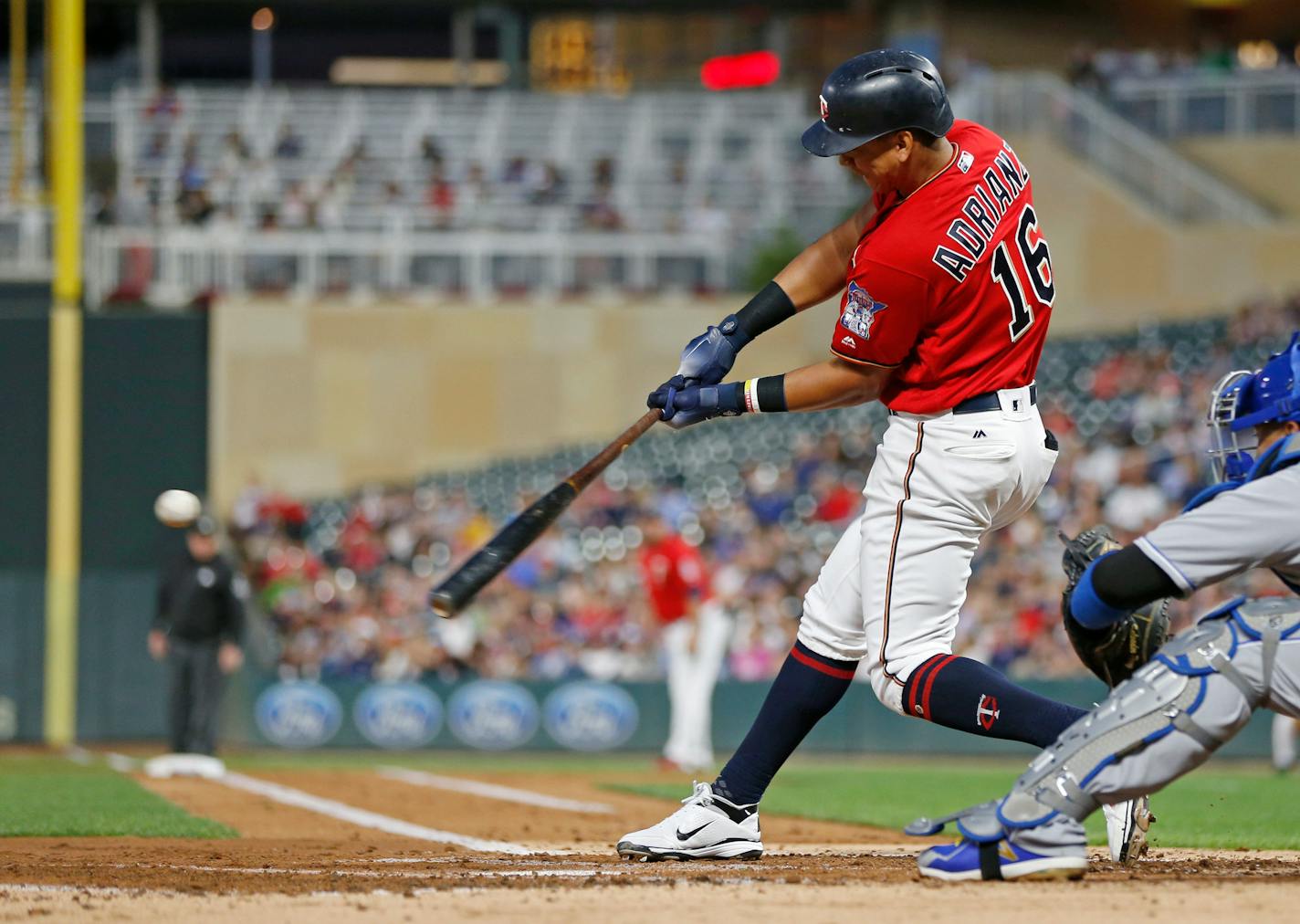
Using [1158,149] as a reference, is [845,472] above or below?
below

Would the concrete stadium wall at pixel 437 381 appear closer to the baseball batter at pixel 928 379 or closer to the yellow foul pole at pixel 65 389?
the yellow foul pole at pixel 65 389

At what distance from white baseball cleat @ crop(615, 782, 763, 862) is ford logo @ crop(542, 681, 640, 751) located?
1104 centimetres

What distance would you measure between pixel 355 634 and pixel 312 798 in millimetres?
8179

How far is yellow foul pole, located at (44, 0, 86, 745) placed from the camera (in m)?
17.1

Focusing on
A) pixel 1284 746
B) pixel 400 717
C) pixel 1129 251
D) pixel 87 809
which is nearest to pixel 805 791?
pixel 87 809

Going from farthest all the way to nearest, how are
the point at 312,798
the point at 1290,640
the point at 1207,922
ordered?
1. the point at 312,798
2. the point at 1290,640
3. the point at 1207,922

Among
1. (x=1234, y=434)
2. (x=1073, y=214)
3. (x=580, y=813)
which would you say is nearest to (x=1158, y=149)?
(x=1073, y=214)

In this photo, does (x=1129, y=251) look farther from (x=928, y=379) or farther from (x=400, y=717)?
(x=928, y=379)

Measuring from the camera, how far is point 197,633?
12164mm

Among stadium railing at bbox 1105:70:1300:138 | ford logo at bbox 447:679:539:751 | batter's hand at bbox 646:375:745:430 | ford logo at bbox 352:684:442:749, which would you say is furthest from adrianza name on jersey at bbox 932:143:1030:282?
stadium railing at bbox 1105:70:1300:138

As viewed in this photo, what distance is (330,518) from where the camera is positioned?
20469mm

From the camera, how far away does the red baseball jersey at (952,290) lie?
4.66 meters

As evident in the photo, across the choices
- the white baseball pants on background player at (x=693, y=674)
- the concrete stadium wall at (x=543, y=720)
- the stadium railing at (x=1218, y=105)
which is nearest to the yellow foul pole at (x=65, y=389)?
the concrete stadium wall at (x=543, y=720)

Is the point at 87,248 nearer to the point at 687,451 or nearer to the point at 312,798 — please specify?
the point at 687,451
